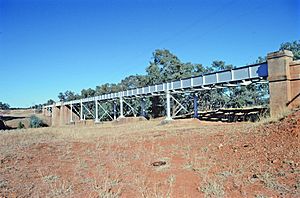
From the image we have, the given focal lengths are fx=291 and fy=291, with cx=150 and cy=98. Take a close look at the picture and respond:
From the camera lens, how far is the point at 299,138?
23.4 ft

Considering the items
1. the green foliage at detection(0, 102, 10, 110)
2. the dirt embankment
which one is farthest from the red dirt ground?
the green foliage at detection(0, 102, 10, 110)

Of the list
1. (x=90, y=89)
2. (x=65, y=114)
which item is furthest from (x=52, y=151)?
(x=90, y=89)

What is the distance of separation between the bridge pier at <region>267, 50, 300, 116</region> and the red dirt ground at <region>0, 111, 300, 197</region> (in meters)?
9.44

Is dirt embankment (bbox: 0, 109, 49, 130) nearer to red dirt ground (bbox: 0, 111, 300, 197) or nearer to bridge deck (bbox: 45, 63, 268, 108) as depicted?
bridge deck (bbox: 45, 63, 268, 108)

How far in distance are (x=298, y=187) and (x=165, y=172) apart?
296cm

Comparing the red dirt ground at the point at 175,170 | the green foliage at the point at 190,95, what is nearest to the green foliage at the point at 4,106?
the green foliage at the point at 190,95

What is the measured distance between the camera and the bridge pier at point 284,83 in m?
17.5

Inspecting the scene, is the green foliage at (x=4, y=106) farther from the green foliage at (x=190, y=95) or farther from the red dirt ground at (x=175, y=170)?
the red dirt ground at (x=175, y=170)

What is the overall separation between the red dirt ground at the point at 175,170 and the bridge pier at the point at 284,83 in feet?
31.0

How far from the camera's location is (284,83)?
58.0 ft

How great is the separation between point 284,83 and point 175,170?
525 inches

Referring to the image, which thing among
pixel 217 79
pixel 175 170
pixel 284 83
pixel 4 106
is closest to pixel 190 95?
pixel 217 79

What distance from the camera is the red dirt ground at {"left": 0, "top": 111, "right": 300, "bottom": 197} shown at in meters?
5.39

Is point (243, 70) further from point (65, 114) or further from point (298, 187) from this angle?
point (65, 114)
